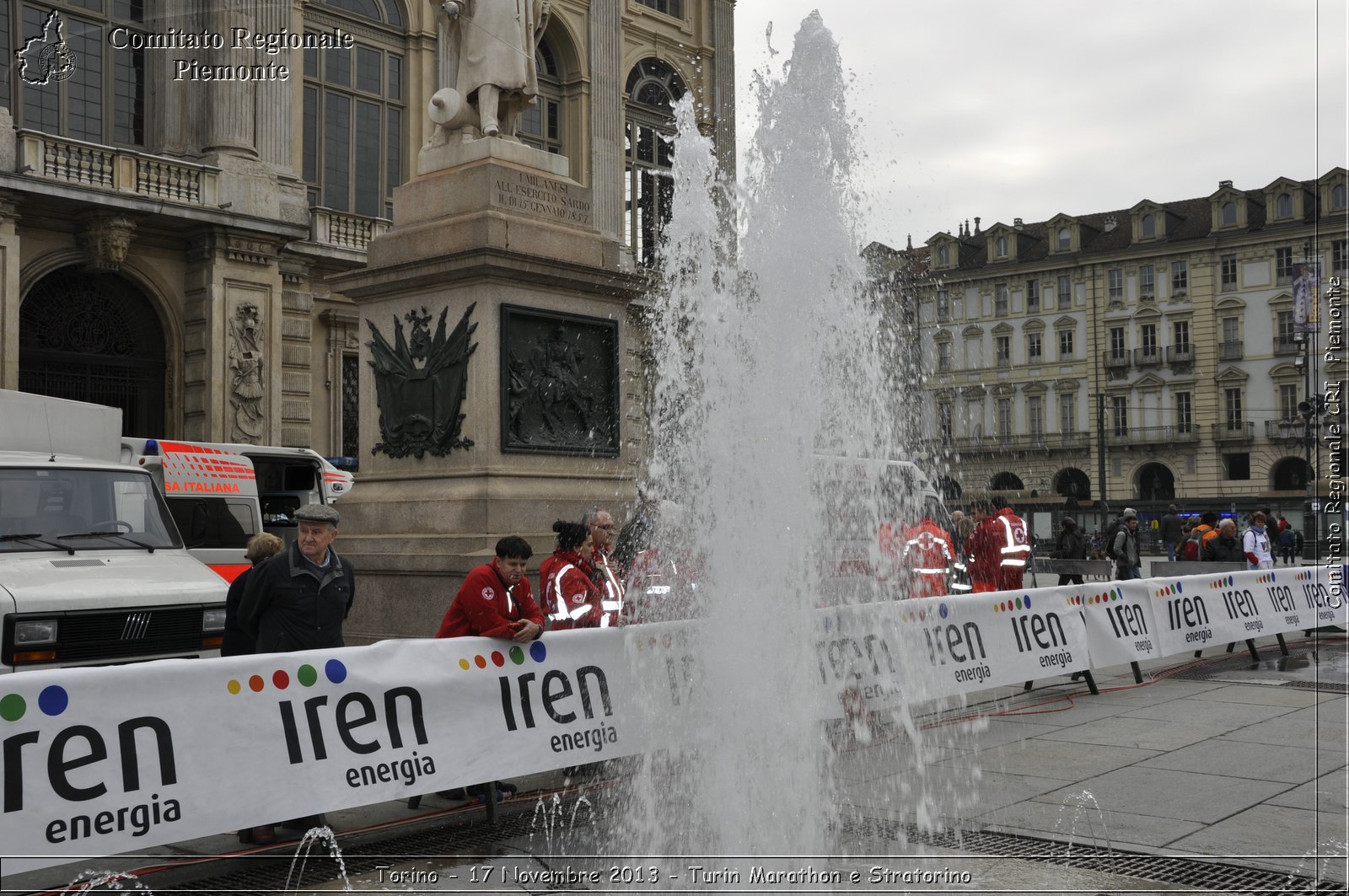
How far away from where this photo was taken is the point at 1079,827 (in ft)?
20.6

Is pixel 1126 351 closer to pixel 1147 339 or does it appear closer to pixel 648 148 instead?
pixel 1147 339

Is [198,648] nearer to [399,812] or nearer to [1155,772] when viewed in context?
[399,812]

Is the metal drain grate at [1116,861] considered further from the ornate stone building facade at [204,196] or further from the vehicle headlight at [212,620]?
the ornate stone building facade at [204,196]

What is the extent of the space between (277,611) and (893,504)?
1637 cm

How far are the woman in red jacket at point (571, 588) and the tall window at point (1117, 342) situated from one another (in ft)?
257

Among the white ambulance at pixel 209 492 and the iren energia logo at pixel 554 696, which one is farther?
the white ambulance at pixel 209 492

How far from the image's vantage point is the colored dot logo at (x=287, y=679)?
5516 mm

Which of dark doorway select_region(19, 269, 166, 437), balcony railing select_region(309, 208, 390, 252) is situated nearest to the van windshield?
dark doorway select_region(19, 269, 166, 437)

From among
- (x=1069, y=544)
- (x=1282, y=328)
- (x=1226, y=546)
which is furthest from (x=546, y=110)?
(x=1282, y=328)

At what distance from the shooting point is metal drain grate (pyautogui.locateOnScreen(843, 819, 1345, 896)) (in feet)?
17.7

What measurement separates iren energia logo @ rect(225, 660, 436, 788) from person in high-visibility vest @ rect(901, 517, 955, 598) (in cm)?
740

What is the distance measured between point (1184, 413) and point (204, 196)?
68.7 m

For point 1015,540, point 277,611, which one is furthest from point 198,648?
point 1015,540

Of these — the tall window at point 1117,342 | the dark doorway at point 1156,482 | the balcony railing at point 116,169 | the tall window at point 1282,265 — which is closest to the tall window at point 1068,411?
the tall window at point 1117,342
